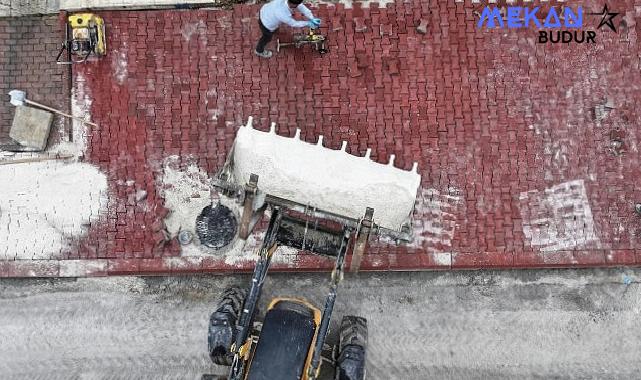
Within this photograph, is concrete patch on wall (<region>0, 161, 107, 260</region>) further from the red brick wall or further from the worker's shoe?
the worker's shoe

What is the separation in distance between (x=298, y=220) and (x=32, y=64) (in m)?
5.50

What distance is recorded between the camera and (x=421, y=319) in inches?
369

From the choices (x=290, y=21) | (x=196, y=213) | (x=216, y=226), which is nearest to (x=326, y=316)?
(x=216, y=226)

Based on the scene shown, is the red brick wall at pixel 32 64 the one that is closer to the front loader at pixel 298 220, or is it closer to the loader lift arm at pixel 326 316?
the front loader at pixel 298 220

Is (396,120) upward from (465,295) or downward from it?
upward

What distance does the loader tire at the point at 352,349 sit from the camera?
8.13 meters

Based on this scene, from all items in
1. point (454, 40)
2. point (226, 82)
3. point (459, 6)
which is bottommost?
point (226, 82)

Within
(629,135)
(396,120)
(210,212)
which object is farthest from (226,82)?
(629,135)

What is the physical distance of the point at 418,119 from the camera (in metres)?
9.57

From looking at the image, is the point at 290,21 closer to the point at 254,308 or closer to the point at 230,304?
the point at 254,308

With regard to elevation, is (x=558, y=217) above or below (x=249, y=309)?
above

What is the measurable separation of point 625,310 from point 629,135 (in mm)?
2939

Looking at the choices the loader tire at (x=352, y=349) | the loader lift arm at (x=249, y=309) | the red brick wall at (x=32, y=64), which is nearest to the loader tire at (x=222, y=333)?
the loader lift arm at (x=249, y=309)

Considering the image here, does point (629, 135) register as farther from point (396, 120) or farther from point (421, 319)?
point (421, 319)
